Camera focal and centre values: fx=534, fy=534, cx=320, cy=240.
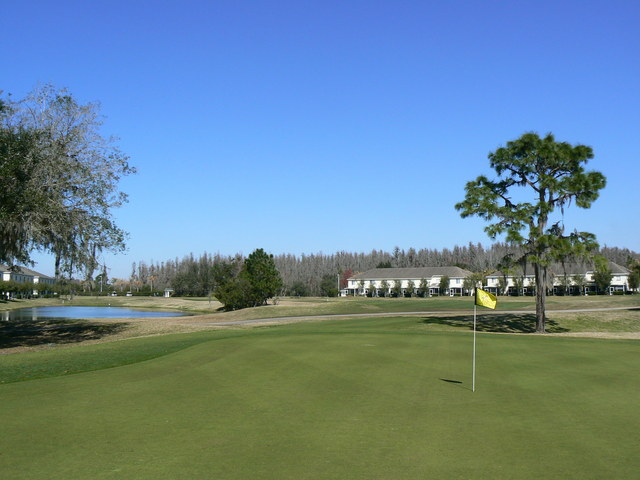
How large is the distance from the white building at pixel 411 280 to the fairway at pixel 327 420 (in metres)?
114

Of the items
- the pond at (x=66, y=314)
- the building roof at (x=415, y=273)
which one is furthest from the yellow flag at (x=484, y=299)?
the building roof at (x=415, y=273)

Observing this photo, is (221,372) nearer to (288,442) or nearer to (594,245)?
(288,442)

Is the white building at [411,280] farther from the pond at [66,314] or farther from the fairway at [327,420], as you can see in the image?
the fairway at [327,420]

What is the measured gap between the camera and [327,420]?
999cm

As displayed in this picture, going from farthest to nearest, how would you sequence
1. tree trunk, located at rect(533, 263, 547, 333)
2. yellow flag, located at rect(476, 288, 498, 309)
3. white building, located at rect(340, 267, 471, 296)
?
white building, located at rect(340, 267, 471, 296), tree trunk, located at rect(533, 263, 547, 333), yellow flag, located at rect(476, 288, 498, 309)

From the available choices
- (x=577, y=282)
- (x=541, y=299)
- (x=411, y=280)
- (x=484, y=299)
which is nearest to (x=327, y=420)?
(x=484, y=299)

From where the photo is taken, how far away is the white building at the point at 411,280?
133375mm

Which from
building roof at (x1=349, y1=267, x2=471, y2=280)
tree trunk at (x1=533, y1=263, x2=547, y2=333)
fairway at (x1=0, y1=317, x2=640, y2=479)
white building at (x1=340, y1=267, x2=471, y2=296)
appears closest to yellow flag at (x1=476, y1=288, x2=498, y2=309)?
fairway at (x1=0, y1=317, x2=640, y2=479)

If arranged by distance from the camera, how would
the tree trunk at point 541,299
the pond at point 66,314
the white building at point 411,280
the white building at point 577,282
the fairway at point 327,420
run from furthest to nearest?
the white building at point 411,280, the white building at point 577,282, the pond at point 66,314, the tree trunk at point 541,299, the fairway at point 327,420

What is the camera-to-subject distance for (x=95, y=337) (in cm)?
3328

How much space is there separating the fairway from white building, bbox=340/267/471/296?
375ft

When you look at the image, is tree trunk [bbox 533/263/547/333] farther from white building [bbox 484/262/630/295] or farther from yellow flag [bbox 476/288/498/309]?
white building [bbox 484/262/630/295]

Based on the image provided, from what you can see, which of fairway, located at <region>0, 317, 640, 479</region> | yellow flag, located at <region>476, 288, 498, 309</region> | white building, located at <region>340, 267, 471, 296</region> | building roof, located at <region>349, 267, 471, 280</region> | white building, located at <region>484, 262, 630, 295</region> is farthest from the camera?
building roof, located at <region>349, 267, 471, 280</region>

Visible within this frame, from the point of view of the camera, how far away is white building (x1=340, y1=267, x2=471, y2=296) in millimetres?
133375
